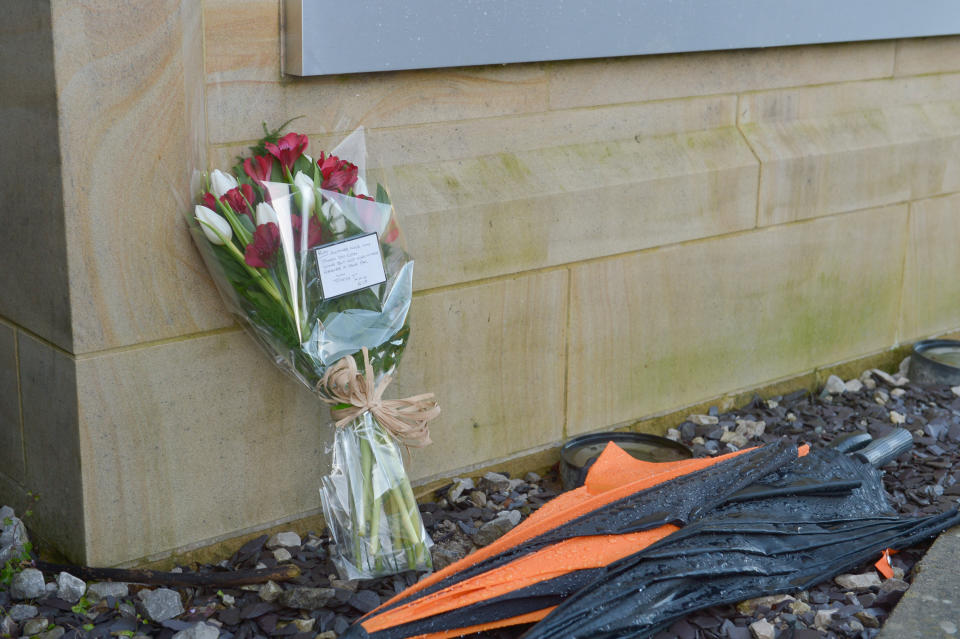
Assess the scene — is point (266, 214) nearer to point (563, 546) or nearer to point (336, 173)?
point (336, 173)

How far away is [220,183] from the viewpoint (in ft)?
9.85

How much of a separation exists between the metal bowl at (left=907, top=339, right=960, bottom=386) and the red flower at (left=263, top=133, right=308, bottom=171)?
10.2 feet

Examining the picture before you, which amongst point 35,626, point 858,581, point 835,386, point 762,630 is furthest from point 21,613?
point 835,386

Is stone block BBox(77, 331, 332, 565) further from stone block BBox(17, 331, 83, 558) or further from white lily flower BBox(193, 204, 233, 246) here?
white lily flower BBox(193, 204, 233, 246)

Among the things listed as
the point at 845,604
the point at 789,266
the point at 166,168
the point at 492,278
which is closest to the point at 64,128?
the point at 166,168

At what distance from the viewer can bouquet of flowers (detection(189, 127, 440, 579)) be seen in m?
2.99

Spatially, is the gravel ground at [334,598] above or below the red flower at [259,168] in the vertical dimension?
below

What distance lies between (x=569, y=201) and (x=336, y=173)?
99cm

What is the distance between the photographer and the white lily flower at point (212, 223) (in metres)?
2.95

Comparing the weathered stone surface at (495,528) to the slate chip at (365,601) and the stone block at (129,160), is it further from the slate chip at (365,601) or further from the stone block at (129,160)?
the stone block at (129,160)

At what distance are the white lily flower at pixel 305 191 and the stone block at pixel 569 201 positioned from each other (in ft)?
1.45

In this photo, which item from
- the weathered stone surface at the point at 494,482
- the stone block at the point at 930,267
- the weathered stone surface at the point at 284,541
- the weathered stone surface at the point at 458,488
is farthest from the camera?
the stone block at the point at 930,267

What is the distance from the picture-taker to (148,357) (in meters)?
3.06

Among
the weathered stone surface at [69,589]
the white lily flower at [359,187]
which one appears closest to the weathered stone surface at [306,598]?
the weathered stone surface at [69,589]
